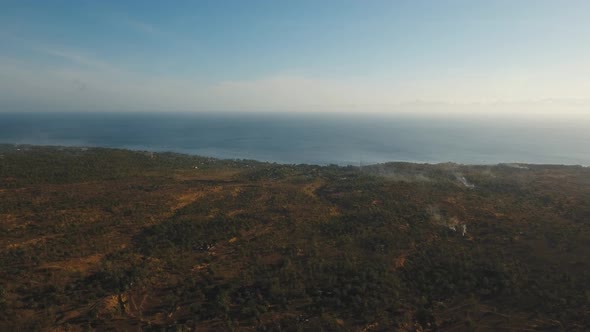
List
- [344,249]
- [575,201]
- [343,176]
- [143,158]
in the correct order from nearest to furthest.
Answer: [344,249]
[575,201]
[343,176]
[143,158]

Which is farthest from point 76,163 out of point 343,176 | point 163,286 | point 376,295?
point 376,295

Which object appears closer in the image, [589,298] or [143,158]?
[589,298]

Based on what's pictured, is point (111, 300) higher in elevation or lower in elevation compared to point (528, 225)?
lower

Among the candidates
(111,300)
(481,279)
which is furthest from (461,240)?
(111,300)

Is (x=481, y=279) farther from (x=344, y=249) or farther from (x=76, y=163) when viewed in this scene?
(x=76, y=163)

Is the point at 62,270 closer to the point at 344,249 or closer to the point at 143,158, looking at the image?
the point at 344,249

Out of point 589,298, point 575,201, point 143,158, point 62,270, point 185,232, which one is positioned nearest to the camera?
point 589,298
